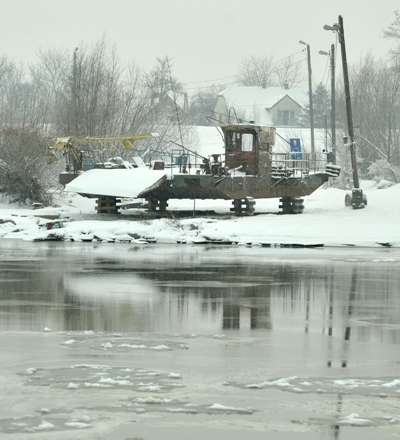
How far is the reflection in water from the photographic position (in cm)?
1064

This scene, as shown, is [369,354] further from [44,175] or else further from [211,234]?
[44,175]

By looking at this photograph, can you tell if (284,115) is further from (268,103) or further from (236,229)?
(236,229)

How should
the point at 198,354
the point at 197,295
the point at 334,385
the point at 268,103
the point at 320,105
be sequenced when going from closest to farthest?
the point at 334,385
the point at 198,354
the point at 197,295
the point at 320,105
the point at 268,103

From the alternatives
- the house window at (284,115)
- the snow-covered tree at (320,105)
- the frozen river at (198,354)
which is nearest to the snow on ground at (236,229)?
the frozen river at (198,354)

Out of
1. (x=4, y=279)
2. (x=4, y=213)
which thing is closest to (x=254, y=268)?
(x=4, y=279)

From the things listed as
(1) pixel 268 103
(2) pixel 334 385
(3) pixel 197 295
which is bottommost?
(2) pixel 334 385

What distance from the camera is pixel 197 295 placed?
13281mm

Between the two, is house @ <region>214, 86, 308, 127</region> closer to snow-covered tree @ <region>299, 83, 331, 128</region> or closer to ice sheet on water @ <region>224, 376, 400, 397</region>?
snow-covered tree @ <region>299, 83, 331, 128</region>

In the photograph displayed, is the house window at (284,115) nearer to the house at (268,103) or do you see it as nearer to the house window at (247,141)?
the house at (268,103)

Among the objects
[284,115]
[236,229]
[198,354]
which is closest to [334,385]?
[198,354]

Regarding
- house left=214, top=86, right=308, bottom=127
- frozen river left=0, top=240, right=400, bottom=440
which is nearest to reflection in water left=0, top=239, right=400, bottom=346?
frozen river left=0, top=240, right=400, bottom=440

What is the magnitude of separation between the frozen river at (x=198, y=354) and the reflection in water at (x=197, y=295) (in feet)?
0.11

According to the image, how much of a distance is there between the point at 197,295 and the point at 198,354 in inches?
176

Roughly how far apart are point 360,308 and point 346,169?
48509 mm
